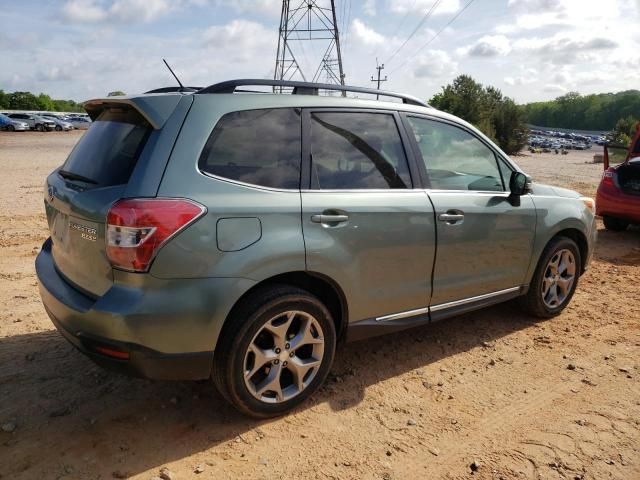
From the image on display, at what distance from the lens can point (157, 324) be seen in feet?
8.40

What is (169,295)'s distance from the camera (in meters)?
2.56

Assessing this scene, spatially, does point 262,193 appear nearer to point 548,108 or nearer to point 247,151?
point 247,151

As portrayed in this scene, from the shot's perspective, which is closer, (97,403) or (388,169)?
(97,403)

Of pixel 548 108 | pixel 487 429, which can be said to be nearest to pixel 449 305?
pixel 487 429

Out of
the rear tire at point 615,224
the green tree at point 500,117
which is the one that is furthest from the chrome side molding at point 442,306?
the green tree at point 500,117

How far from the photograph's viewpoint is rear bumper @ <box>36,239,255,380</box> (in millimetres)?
2539

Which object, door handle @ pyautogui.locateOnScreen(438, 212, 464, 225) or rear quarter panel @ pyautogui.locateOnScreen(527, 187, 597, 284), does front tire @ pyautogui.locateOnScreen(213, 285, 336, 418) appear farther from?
rear quarter panel @ pyautogui.locateOnScreen(527, 187, 597, 284)

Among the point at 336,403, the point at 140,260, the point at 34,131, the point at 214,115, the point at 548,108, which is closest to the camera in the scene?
the point at 140,260

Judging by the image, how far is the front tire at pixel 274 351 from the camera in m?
2.79

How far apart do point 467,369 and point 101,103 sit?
120 inches

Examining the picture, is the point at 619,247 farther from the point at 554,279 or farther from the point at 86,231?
the point at 86,231

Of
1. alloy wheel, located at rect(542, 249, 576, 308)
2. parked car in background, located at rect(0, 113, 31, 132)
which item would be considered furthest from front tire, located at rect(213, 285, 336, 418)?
parked car in background, located at rect(0, 113, 31, 132)

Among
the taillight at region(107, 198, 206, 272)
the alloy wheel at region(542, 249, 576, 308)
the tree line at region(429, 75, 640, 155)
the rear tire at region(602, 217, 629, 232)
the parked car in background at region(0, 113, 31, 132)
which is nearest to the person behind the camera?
the taillight at region(107, 198, 206, 272)

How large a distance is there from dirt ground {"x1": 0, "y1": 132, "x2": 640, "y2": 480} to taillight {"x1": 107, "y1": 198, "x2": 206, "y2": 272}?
1054 millimetres
